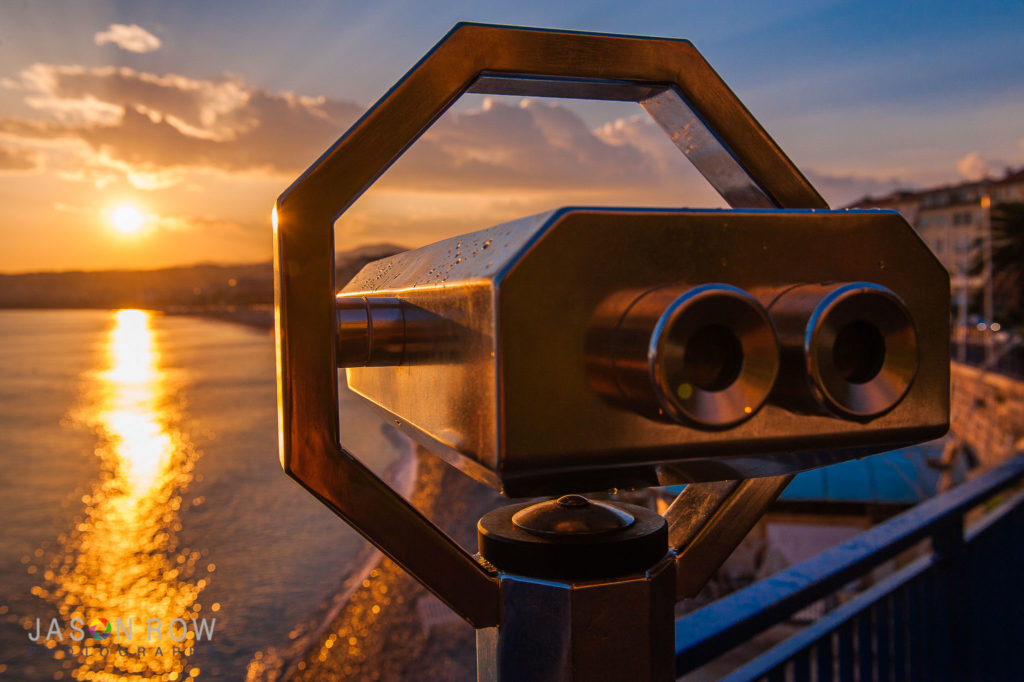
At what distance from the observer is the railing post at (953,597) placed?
1909 mm

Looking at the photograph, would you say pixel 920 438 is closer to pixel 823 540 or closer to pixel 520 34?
pixel 520 34

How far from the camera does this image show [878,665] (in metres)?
1.63

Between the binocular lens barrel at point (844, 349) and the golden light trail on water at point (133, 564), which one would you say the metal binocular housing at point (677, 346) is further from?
the golden light trail on water at point (133, 564)

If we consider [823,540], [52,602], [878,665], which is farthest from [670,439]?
[52,602]

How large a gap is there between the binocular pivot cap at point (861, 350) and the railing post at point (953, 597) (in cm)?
175

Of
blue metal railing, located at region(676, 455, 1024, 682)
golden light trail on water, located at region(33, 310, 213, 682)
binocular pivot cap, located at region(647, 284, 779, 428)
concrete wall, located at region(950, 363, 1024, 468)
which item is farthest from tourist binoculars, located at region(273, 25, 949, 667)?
concrete wall, located at region(950, 363, 1024, 468)

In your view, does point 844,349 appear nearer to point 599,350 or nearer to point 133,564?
point 599,350

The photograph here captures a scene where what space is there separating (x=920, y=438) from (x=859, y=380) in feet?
0.26

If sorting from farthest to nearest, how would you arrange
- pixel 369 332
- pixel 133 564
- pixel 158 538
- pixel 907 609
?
pixel 158 538
pixel 133 564
pixel 907 609
pixel 369 332

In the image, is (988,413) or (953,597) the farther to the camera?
(988,413)

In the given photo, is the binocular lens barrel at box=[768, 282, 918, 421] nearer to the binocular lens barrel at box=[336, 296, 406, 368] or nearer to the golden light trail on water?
the binocular lens barrel at box=[336, 296, 406, 368]

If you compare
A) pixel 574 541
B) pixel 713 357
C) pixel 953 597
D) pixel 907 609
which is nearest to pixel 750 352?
pixel 713 357

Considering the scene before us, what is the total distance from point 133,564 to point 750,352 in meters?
19.6

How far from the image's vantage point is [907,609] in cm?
177
